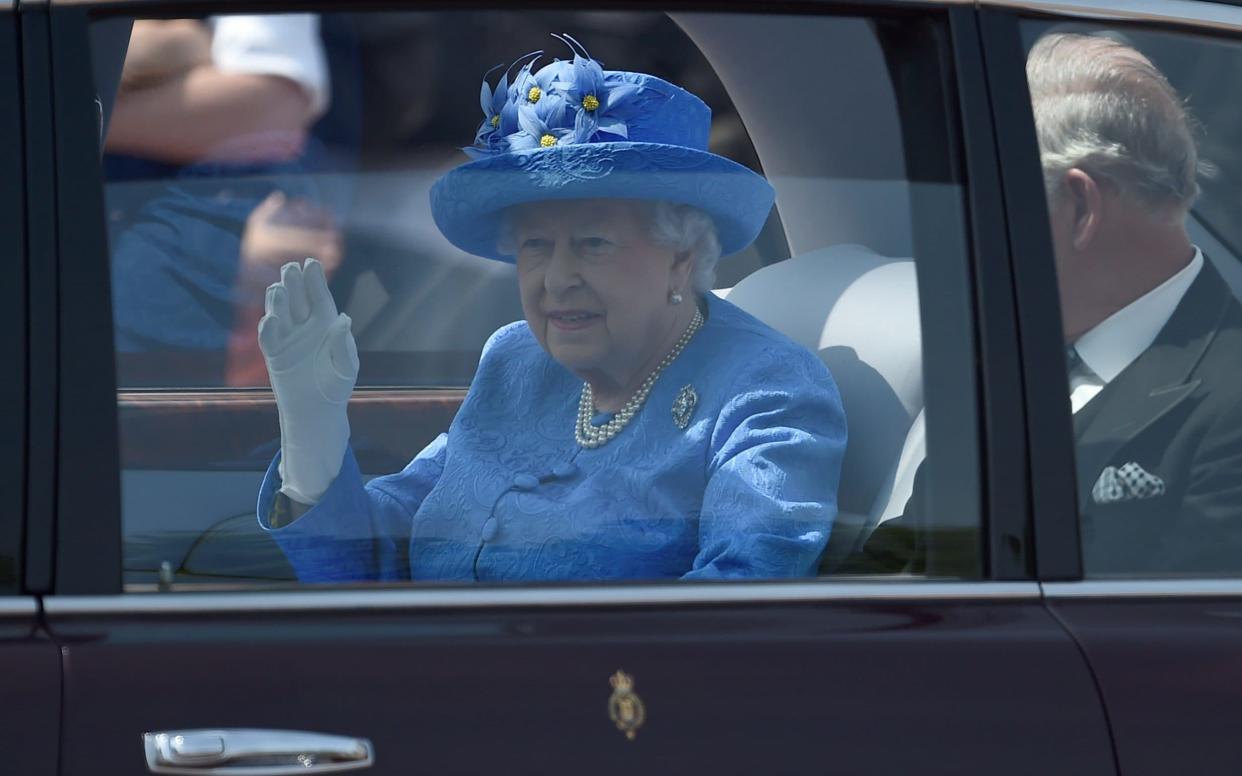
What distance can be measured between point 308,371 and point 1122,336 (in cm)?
101

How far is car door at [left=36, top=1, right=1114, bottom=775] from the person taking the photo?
1.72 m

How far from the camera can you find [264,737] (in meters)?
1.68

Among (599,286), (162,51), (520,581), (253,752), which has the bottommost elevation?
(253,752)

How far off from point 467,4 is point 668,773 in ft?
2.87

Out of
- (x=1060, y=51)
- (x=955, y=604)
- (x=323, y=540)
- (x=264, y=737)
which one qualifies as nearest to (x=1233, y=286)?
(x=1060, y=51)

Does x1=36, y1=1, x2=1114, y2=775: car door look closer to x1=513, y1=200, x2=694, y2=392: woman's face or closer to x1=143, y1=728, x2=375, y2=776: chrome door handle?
x1=143, y1=728, x2=375, y2=776: chrome door handle

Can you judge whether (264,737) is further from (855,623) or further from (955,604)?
(955,604)

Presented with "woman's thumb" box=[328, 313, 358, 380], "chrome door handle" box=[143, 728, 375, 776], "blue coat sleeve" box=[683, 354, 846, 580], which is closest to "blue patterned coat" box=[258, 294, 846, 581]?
"blue coat sleeve" box=[683, 354, 846, 580]

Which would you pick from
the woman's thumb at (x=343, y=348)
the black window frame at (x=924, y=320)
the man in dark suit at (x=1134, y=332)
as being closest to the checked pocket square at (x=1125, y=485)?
the man in dark suit at (x=1134, y=332)

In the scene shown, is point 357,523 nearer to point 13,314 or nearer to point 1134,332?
point 13,314

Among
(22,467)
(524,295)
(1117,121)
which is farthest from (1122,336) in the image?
(22,467)

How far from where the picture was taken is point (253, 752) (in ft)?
5.49

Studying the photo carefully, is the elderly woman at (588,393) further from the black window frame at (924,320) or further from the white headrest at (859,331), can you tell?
the black window frame at (924,320)

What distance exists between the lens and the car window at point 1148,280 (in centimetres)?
198
